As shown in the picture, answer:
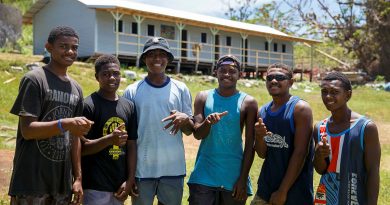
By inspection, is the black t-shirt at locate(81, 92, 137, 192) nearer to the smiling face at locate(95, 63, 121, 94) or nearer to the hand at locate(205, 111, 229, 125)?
the smiling face at locate(95, 63, 121, 94)

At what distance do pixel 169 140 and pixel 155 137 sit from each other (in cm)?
13

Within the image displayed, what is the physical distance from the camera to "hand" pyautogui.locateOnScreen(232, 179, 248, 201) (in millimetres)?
3910

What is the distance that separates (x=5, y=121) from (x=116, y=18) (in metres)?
11.7

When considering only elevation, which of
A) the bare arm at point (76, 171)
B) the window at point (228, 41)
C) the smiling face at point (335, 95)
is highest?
the window at point (228, 41)

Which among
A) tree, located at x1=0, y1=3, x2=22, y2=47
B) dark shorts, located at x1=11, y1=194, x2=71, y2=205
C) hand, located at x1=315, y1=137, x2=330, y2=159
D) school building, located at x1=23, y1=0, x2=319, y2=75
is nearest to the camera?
dark shorts, located at x1=11, y1=194, x2=71, y2=205

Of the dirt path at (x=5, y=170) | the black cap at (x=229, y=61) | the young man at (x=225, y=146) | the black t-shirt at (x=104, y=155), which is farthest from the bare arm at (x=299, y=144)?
the dirt path at (x=5, y=170)

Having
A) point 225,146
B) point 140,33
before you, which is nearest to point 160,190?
point 225,146

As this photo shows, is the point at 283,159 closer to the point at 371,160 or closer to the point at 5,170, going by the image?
the point at 371,160

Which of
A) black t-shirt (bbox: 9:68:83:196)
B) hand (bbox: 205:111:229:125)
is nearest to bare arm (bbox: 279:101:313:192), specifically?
hand (bbox: 205:111:229:125)

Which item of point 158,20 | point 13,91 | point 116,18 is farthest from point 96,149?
point 158,20

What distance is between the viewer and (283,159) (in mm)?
3777

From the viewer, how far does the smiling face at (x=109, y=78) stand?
3.85 meters

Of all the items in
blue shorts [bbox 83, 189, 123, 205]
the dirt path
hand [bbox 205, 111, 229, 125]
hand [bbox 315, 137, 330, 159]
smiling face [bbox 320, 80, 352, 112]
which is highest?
smiling face [bbox 320, 80, 352, 112]

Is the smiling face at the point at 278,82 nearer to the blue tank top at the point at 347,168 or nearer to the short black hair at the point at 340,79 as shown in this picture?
the short black hair at the point at 340,79
